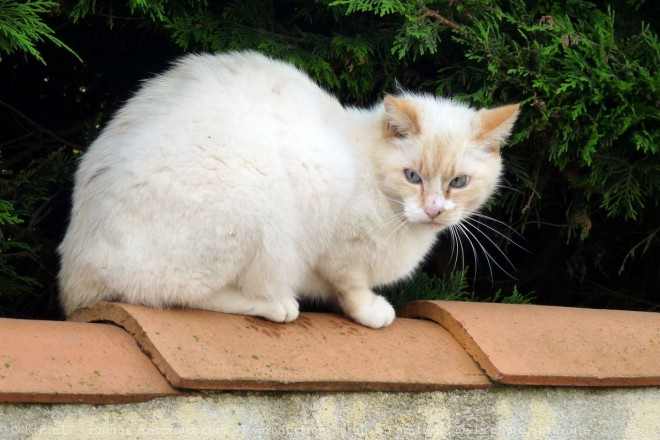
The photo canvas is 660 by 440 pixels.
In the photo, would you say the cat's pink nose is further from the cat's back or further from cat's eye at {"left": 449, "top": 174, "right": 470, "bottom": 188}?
the cat's back

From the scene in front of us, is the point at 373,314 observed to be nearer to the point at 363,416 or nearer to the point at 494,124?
the point at 363,416

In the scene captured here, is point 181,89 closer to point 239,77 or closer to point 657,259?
point 239,77

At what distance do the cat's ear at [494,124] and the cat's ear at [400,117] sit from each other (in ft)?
0.64

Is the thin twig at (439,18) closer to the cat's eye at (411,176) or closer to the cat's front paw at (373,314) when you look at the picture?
the cat's eye at (411,176)

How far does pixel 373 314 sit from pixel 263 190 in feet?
1.68

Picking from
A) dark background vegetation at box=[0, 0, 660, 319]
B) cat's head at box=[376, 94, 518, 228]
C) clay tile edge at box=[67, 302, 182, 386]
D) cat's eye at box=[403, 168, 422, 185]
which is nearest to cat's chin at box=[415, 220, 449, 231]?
cat's head at box=[376, 94, 518, 228]

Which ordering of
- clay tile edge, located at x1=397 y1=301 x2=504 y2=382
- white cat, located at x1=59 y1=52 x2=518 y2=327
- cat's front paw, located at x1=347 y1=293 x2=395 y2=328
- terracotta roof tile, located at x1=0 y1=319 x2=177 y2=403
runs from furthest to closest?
cat's front paw, located at x1=347 y1=293 x2=395 y2=328, clay tile edge, located at x1=397 y1=301 x2=504 y2=382, white cat, located at x1=59 y1=52 x2=518 y2=327, terracotta roof tile, located at x1=0 y1=319 x2=177 y2=403

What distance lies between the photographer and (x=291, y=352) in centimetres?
226

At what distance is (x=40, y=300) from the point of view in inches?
128

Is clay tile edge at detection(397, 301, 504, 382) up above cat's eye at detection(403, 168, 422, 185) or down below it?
below

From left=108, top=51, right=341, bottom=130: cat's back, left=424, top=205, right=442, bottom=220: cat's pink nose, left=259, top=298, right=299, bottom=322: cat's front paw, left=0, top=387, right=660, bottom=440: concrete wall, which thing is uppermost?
Answer: left=108, top=51, right=341, bottom=130: cat's back

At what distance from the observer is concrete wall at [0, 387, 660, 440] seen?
6.21 ft

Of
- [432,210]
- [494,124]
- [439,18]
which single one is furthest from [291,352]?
[439,18]

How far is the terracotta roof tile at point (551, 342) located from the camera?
8.23 ft
